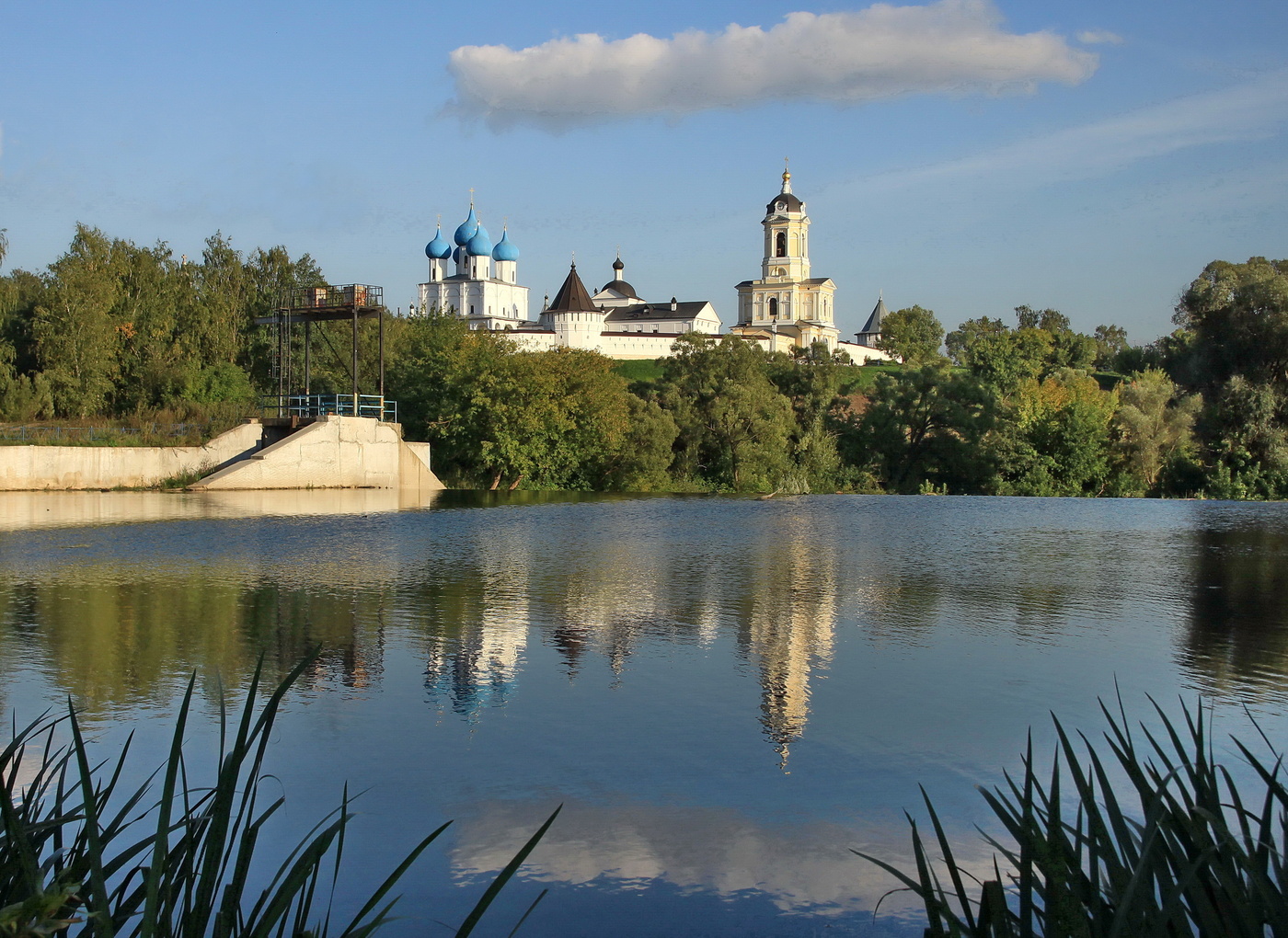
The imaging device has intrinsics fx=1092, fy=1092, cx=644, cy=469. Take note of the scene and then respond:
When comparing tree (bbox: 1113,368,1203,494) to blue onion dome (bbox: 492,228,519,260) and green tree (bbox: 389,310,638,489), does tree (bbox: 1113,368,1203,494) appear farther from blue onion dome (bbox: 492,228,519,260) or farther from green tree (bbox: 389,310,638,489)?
blue onion dome (bbox: 492,228,519,260)

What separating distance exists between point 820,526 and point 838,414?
27.7 m

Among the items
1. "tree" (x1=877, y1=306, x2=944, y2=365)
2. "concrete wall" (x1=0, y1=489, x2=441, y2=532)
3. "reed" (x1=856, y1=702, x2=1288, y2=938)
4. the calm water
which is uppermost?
"tree" (x1=877, y1=306, x2=944, y2=365)

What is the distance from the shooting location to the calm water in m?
5.29

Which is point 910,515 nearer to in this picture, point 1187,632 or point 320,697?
point 1187,632

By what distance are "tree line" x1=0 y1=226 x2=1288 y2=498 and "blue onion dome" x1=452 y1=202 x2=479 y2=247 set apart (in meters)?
73.7

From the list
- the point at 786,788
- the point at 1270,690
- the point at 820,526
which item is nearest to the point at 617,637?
the point at 786,788

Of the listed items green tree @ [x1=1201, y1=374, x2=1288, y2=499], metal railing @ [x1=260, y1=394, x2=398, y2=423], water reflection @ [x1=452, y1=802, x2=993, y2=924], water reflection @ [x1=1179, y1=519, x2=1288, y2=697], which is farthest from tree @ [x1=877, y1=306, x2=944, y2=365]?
water reflection @ [x1=452, y1=802, x2=993, y2=924]

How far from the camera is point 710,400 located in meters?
48.9

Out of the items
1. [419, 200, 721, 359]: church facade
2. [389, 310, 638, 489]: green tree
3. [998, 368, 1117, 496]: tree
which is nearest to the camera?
[389, 310, 638, 489]: green tree

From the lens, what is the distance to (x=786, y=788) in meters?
6.19

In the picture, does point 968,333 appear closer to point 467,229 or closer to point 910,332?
point 910,332

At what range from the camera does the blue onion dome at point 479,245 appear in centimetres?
12638

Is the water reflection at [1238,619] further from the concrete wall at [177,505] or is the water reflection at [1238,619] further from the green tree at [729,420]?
the green tree at [729,420]

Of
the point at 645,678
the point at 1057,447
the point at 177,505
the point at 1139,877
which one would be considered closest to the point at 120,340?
the point at 177,505
